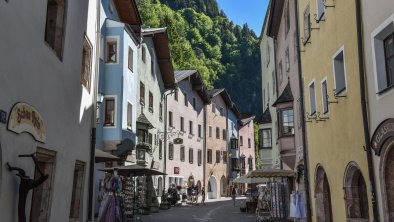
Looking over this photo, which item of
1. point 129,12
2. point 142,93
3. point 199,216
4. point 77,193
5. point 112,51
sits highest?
point 129,12

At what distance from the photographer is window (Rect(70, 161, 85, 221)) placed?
1338 centimetres

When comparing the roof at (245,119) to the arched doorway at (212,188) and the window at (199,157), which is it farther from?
the window at (199,157)

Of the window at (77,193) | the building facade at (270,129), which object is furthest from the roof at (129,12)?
the window at (77,193)

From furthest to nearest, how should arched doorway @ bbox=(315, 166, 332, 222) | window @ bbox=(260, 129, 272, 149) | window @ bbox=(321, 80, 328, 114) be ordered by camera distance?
window @ bbox=(260, 129, 272, 149) < arched doorway @ bbox=(315, 166, 332, 222) < window @ bbox=(321, 80, 328, 114)

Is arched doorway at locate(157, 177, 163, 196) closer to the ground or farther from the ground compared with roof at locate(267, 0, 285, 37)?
closer to the ground

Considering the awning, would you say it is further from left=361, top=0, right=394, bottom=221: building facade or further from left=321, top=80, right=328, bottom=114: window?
left=361, top=0, right=394, bottom=221: building facade

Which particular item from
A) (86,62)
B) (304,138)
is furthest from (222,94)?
(86,62)

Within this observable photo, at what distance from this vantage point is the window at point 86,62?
1427 centimetres

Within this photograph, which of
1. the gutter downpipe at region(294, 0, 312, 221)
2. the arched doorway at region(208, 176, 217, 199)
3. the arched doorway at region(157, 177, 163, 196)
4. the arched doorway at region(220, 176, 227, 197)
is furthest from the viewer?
the arched doorway at region(220, 176, 227, 197)

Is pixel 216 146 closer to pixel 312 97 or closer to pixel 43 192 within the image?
pixel 312 97

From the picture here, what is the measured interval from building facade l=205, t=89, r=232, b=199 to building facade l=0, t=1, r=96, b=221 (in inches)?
1456

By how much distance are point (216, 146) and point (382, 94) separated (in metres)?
43.3

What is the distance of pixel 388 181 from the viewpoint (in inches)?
427

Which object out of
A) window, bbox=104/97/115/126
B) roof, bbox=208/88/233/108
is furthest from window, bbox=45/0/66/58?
roof, bbox=208/88/233/108
